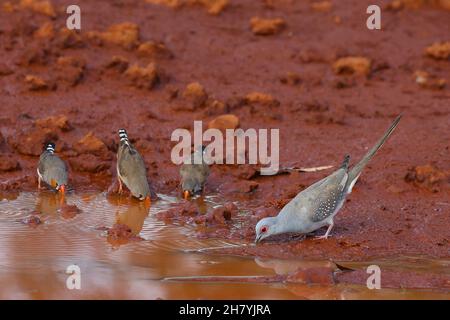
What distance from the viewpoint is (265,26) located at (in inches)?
594

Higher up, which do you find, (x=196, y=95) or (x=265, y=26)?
(x=265, y=26)

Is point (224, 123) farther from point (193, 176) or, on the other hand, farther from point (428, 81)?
→ point (428, 81)

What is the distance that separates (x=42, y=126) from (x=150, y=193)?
214 centimetres

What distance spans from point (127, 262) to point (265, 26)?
7980 millimetres

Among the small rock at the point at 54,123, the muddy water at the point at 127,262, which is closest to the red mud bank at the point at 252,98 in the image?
the small rock at the point at 54,123

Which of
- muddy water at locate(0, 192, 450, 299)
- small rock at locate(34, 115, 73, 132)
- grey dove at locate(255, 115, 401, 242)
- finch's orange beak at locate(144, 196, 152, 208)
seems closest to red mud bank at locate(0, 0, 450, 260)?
small rock at locate(34, 115, 73, 132)

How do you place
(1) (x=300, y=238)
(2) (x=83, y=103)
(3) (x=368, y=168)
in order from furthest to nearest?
(2) (x=83, y=103)
(3) (x=368, y=168)
(1) (x=300, y=238)

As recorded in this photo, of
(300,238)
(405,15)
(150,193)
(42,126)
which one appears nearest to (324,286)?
(300,238)

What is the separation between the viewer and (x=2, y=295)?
6914 mm

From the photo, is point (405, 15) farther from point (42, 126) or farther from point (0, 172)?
point (0, 172)

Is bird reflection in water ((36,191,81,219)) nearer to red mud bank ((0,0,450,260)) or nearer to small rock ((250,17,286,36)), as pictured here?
red mud bank ((0,0,450,260))

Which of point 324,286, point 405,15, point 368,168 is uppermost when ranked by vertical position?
point 405,15

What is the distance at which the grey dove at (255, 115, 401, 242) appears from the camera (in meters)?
8.22

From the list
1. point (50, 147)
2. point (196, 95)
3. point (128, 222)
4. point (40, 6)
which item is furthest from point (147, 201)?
point (40, 6)
